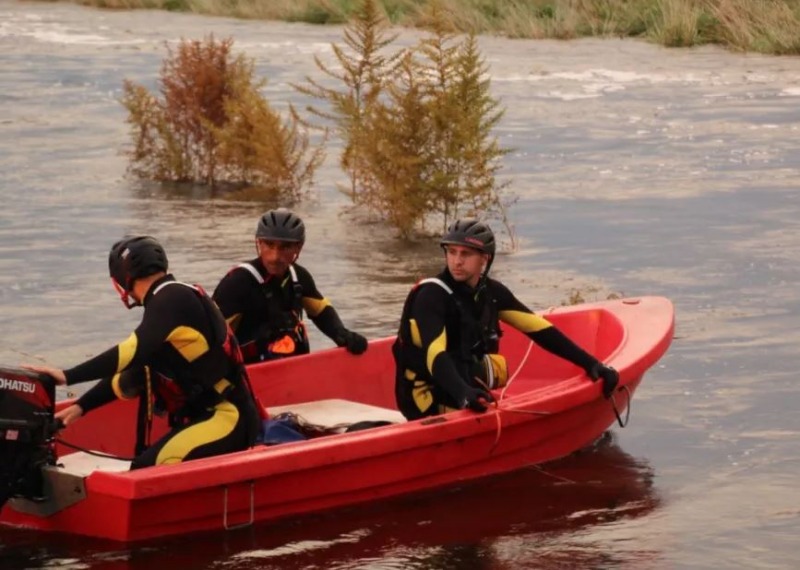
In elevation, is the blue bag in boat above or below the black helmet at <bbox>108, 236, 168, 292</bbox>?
below

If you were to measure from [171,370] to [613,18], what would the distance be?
26046mm

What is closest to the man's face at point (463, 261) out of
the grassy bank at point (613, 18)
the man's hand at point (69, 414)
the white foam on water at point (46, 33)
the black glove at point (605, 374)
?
the black glove at point (605, 374)

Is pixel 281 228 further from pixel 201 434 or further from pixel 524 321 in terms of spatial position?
pixel 201 434

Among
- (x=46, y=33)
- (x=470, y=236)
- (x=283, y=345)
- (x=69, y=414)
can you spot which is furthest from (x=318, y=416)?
(x=46, y=33)

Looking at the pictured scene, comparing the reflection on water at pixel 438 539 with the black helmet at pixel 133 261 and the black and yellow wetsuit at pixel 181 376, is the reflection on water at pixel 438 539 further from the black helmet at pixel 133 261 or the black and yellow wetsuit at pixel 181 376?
the black helmet at pixel 133 261

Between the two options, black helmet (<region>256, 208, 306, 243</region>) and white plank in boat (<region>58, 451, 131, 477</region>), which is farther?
black helmet (<region>256, 208, 306, 243</region>)

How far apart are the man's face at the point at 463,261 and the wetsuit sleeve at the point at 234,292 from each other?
127cm

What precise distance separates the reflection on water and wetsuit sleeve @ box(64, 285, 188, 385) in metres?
0.88

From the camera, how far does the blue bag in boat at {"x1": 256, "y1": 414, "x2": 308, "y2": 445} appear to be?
361 inches

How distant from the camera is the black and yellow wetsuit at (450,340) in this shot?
9172 mm

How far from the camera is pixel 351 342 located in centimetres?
1052

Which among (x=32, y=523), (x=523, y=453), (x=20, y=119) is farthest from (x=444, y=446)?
(x=20, y=119)

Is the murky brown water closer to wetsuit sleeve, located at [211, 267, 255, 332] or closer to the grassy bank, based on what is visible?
the grassy bank

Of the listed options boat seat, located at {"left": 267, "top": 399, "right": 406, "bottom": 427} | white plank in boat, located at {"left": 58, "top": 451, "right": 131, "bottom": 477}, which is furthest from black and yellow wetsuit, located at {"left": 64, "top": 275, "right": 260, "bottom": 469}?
boat seat, located at {"left": 267, "top": 399, "right": 406, "bottom": 427}
